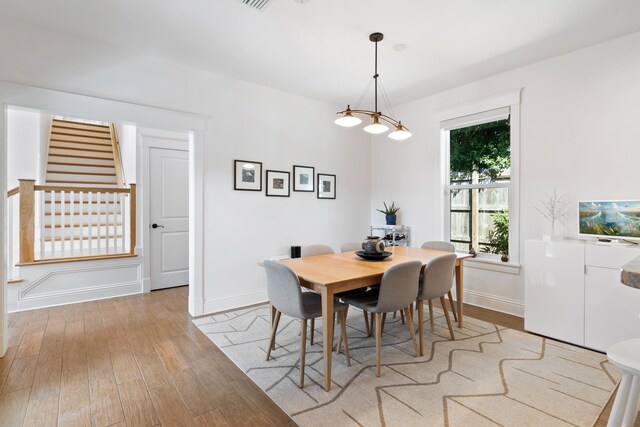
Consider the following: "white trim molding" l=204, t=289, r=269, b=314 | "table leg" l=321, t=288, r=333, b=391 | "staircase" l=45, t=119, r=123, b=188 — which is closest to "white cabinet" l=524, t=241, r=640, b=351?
"table leg" l=321, t=288, r=333, b=391

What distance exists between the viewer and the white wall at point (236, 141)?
2785 mm

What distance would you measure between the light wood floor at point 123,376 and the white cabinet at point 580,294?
390 millimetres

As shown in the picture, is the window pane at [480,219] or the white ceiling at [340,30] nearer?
the white ceiling at [340,30]

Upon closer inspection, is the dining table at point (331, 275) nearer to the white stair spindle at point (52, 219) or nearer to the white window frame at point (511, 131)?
the white window frame at point (511, 131)

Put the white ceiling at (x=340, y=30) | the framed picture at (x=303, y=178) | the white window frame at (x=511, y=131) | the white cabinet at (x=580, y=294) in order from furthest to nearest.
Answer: the framed picture at (x=303, y=178)
the white window frame at (x=511, y=131)
the white cabinet at (x=580, y=294)
the white ceiling at (x=340, y=30)

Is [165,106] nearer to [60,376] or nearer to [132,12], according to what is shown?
[132,12]

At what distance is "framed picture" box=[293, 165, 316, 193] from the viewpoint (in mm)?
4348

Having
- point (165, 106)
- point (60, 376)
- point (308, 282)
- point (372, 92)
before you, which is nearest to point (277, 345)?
point (308, 282)

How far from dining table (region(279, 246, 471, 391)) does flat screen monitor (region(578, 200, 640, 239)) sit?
1165 millimetres

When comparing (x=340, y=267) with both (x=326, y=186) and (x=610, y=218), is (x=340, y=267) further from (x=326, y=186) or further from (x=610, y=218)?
Answer: (x=610, y=218)

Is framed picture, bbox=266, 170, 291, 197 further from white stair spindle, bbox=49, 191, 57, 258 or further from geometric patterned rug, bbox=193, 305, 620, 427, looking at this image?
white stair spindle, bbox=49, 191, 57, 258

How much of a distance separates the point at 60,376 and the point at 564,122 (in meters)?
4.87

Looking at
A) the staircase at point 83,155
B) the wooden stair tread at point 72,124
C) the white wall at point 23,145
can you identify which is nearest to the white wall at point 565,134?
the staircase at point 83,155

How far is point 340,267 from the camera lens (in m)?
2.48
